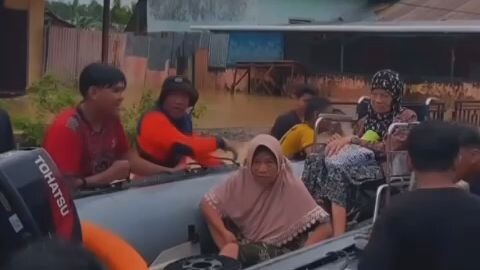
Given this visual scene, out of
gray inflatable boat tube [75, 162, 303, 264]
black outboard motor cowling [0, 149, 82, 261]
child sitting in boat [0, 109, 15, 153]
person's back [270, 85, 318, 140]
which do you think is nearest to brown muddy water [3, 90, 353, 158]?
person's back [270, 85, 318, 140]

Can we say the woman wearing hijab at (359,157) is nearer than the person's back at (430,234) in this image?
No

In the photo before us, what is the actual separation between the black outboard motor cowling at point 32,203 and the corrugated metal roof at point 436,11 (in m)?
24.6

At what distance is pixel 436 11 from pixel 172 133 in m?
23.7

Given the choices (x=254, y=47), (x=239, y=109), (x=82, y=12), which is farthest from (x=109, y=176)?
(x=82, y=12)

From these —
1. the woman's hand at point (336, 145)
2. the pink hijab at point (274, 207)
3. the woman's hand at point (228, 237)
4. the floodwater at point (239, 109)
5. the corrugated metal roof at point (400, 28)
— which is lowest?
the floodwater at point (239, 109)

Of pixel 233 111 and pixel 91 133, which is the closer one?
pixel 91 133

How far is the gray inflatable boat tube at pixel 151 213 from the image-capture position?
4316 millimetres

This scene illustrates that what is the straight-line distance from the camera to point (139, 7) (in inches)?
1210

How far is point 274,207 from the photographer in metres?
4.61

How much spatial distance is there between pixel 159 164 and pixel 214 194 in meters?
0.56

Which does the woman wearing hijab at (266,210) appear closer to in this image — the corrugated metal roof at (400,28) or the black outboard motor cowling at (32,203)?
the black outboard motor cowling at (32,203)

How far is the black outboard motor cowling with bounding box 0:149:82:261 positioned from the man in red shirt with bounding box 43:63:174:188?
1.50 metres

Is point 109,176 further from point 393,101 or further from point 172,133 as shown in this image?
point 393,101

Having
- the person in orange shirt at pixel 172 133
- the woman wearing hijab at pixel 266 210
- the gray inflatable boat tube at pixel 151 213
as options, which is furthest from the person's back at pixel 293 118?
the woman wearing hijab at pixel 266 210
